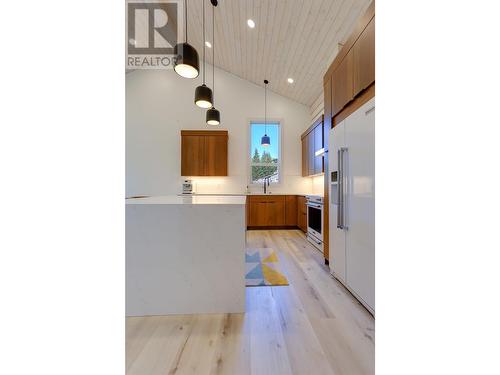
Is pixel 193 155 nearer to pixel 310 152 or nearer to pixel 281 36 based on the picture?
pixel 310 152

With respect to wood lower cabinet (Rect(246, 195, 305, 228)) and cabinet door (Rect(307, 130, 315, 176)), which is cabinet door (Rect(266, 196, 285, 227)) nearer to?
wood lower cabinet (Rect(246, 195, 305, 228))

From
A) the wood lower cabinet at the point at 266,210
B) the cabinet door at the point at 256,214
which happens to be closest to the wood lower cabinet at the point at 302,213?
the wood lower cabinet at the point at 266,210

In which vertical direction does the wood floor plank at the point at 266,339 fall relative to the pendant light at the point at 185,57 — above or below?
below

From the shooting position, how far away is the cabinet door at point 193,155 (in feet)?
16.8

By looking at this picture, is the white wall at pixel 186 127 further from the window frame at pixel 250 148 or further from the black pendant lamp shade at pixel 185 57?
the black pendant lamp shade at pixel 185 57

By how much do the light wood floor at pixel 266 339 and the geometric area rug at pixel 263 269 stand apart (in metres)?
0.23

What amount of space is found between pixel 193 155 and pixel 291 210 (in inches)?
109

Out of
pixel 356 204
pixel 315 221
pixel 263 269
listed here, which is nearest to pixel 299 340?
pixel 356 204

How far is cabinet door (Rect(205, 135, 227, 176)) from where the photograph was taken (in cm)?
516

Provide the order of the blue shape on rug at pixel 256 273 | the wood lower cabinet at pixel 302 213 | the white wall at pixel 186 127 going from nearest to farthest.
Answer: the blue shape on rug at pixel 256 273 < the wood lower cabinet at pixel 302 213 < the white wall at pixel 186 127

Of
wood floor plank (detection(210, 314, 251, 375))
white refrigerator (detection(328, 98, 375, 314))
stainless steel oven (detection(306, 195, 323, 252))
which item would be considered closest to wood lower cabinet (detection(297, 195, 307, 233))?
stainless steel oven (detection(306, 195, 323, 252))
